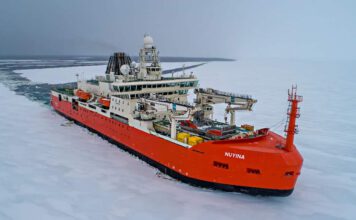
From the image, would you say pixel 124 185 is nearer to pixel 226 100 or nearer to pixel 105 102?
pixel 226 100

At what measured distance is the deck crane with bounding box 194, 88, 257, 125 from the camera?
47.1 feet

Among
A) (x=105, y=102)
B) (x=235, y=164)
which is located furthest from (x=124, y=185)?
(x=105, y=102)

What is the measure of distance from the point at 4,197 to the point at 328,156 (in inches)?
655

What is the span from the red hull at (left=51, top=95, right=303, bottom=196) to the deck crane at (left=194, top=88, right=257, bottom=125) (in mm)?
2509

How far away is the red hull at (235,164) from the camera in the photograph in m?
10.4

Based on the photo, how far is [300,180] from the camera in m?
13.0

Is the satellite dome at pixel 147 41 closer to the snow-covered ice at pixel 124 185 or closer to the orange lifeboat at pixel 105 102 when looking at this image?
the orange lifeboat at pixel 105 102

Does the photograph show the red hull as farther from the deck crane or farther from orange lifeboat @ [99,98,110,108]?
orange lifeboat @ [99,98,110,108]

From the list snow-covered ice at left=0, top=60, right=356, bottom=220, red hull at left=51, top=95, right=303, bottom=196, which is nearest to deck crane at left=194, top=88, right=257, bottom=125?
red hull at left=51, top=95, right=303, bottom=196

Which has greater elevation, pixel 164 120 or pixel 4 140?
pixel 164 120

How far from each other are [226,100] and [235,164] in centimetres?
483

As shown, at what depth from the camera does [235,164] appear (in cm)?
1090

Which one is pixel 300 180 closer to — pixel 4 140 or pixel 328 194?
pixel 328 194

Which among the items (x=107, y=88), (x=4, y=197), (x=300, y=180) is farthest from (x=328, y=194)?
(x=107, y=88)
